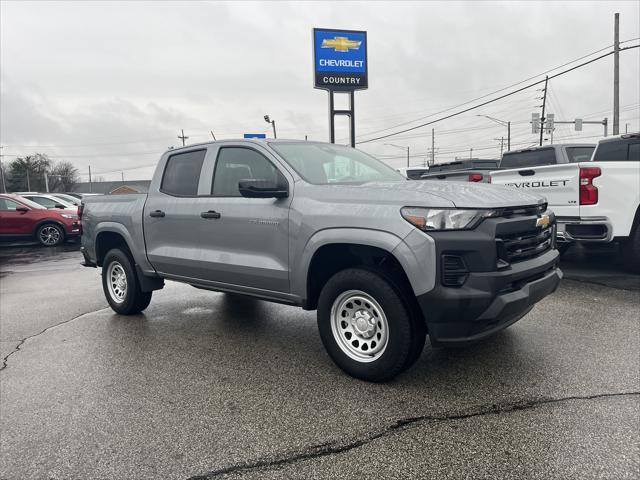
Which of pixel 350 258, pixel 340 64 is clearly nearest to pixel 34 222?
pixel 340 64

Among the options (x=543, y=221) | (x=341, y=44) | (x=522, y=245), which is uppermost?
(x=341, y=44)

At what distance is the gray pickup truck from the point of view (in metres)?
3.15

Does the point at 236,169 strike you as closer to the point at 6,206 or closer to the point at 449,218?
the point at 449,218

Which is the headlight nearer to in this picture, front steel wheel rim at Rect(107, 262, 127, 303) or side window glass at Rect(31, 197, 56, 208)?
→ front steel wheel rim at Rect(107, 262, 127, 303)

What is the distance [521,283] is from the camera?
11.1ft

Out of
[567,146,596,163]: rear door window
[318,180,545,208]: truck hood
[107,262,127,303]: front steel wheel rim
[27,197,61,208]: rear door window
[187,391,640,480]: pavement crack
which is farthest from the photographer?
[27,197,61,208]: rear door window

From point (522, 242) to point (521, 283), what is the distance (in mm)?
295

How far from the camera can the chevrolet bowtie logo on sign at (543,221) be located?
144 inches

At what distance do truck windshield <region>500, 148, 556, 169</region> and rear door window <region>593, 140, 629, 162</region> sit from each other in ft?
5.42

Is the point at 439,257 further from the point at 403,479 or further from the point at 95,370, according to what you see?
the point at 95,370

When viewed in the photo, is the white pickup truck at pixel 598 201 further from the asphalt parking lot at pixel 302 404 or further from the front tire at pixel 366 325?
the front tire at pixel 366 325

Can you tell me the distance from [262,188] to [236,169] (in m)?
0.88

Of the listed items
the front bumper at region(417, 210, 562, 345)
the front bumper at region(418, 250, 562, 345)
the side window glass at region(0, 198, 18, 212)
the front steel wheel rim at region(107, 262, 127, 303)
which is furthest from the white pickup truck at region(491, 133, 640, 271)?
the side window glass at region(0, 198, 18, 212)

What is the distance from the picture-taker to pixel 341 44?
17344mm
